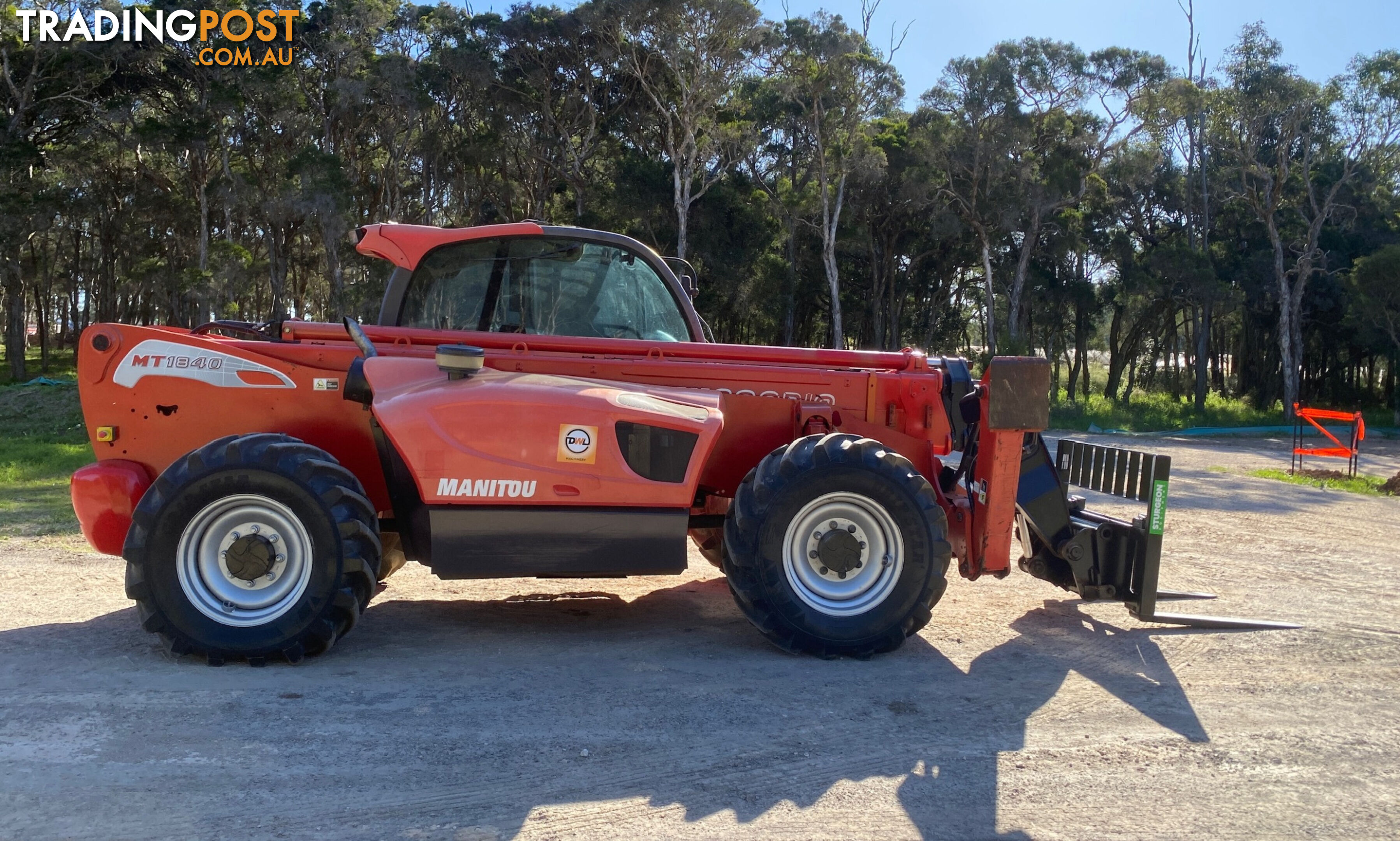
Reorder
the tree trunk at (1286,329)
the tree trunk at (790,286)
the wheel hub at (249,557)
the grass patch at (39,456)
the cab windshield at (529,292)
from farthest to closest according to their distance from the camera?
the tree trunk at (790,286), the tree trunk at (1286,329), the grass patch at (39,456), the cab windshield at (529,292), the wheel hub at (249,557)

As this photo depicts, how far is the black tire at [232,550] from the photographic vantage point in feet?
16.2

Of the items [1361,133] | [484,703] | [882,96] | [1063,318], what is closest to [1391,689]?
[484,703]

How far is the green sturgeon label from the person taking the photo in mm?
5766

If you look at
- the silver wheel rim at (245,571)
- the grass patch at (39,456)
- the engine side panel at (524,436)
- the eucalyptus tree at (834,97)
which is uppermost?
the eucalyptus tree at (834,97)

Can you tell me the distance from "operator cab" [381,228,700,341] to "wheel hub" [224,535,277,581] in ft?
5.56

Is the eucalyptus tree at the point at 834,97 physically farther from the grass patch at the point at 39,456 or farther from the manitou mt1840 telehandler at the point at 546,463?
the manitou mt1840 telehandler at the point at 546,463

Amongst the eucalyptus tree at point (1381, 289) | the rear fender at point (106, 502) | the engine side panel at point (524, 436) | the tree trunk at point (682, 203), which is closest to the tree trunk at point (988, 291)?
the tree trunk at point (682, 203)

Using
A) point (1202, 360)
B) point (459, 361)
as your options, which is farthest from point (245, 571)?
point (1202, 360)

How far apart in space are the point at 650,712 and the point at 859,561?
1.44m

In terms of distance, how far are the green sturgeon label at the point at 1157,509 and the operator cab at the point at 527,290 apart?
Answer: 2.81 meters

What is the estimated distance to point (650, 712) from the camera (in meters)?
4.57

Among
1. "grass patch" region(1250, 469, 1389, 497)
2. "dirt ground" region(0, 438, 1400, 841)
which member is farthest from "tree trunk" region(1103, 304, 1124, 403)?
"dirt ground" region(0, 438, 1400, 841)

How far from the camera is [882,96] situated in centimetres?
3775

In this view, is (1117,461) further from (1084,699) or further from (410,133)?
(410,133)
